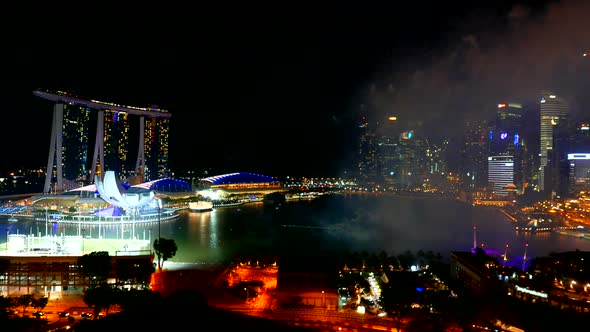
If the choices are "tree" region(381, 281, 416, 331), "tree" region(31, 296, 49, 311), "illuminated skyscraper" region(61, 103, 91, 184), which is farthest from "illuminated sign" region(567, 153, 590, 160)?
"tree" region(31, 296, 49, 311)

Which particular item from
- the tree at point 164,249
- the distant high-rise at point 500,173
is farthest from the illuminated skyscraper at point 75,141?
the distant high-rise at point 500,173

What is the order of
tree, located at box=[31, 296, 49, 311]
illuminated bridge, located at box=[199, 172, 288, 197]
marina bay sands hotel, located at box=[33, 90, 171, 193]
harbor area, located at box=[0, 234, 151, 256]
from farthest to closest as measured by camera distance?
illuminated bridge, located at box=[199, 172, 288, 197] → marina bay sands hotel, located at box=[33, 90, 171, 193] → harbor area, located at box=[0, 234, 151, 256] → tree, located at box=[31, 296, 49, 311]

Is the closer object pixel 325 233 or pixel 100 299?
pixel 100 299

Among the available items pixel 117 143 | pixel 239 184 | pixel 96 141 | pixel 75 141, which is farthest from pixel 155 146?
pixel 96 141

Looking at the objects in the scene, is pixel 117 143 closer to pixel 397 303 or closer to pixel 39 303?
pixel 39 303

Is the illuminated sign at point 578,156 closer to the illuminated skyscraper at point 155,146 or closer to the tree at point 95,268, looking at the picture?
the illuminated skyscraper at point 155,146

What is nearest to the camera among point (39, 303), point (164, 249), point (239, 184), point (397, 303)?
point (39, 303)

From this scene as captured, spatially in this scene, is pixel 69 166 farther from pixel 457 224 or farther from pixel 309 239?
pixel 457 224

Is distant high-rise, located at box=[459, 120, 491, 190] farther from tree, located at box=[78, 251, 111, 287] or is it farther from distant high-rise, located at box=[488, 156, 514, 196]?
tree, located at box=[78, 251, 111, 287]
